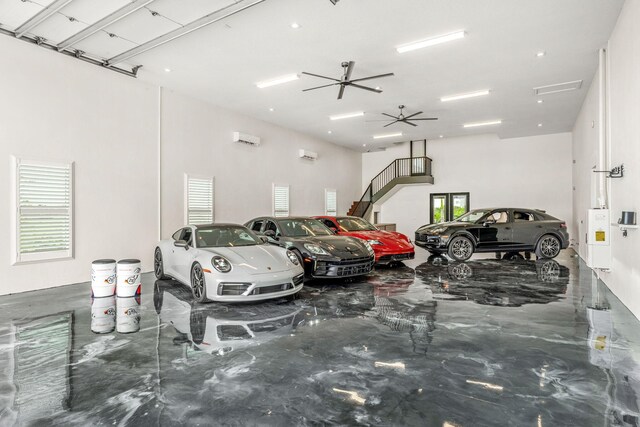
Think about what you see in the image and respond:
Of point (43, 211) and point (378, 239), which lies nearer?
point (43, 211)

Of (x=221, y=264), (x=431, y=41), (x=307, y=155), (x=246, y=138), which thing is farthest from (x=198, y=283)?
(x=307, y=155)

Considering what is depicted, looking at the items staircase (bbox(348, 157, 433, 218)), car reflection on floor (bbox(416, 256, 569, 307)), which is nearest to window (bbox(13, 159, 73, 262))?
car reflection on floor (bbox(416, 256, 569, 307))

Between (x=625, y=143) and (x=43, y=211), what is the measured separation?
899 centimetres

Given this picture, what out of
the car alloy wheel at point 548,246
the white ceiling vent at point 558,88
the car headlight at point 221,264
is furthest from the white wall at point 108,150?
the car alloy wheel at point 548,246

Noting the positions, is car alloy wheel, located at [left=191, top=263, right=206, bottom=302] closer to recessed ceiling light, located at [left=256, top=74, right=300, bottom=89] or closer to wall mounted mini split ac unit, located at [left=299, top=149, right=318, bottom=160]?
recessed ceiling light, located at [left=256, top=74, right=300, bottom=89]

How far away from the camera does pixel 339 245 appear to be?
626 centimetres

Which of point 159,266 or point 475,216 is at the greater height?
point 475,216

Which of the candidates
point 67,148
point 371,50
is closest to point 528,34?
point 371,50

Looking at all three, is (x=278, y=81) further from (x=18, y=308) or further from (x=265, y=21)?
(x=18, y=308)

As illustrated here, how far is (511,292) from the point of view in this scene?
17.7ft

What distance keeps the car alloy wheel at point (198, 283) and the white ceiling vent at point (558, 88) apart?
8.26 meters

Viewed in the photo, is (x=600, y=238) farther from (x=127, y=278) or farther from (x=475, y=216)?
(x=127, y=278)

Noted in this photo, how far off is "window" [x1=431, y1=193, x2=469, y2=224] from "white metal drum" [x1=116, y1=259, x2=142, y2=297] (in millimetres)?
12067

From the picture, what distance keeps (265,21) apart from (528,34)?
4.17 meters
